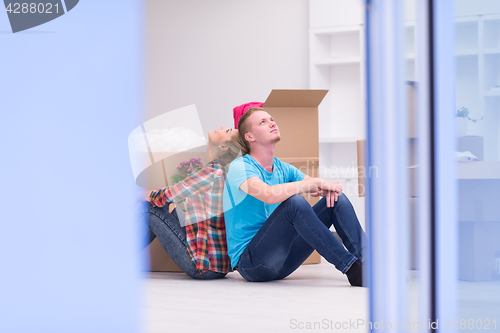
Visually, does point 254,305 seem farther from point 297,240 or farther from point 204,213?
point 204,213

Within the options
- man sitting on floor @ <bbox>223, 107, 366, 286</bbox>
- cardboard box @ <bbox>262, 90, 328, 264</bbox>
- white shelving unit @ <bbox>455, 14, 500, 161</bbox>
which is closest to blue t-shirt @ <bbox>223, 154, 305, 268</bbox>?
man sitting on floor @ <bbox>223, 107, 366, 286</bbox>

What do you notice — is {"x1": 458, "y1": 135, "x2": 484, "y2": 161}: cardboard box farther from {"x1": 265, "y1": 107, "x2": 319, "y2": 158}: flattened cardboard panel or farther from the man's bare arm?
{"x1": 265, "y1": 107, "x2": 319, "y2": 158}: flattened cardboard panel

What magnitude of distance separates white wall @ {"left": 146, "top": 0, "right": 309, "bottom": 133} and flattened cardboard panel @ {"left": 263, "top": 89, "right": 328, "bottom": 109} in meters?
1.14

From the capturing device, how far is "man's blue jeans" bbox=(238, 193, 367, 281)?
4.22ft

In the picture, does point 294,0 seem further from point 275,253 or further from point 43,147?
point 43,147

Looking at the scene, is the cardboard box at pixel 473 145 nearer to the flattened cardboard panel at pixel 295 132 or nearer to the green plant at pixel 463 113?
the green plant at pixel 463 113

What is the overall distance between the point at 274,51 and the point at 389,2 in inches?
104

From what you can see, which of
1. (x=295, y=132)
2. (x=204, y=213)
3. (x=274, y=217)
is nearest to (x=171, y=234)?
(x=204, y=213)

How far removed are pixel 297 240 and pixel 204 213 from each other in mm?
346

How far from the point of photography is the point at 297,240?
141cm

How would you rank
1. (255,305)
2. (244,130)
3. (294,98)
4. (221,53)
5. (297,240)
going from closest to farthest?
(255,305), (297,240), (244,130), (294,98), (221,53)

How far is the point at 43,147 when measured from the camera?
72 cm

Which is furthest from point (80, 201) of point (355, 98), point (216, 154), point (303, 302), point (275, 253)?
point (355, 98)

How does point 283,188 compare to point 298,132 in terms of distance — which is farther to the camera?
point 298,132
